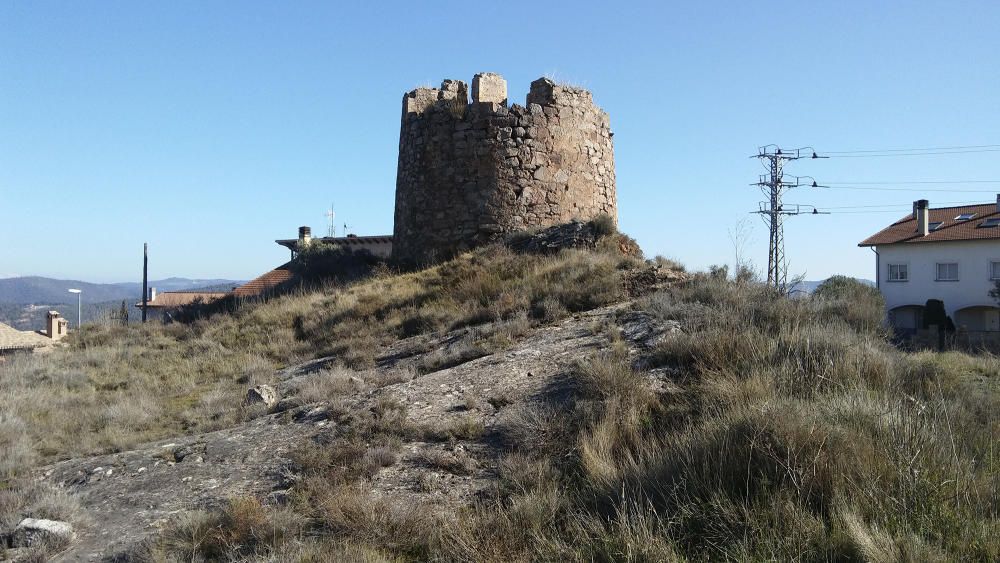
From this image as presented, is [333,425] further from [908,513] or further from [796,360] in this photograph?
[908,513]

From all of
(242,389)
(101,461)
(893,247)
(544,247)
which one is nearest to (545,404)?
(101,461)

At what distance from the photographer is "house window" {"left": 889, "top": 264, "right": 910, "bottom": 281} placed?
32812mm

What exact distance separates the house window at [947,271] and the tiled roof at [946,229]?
131 centimetres

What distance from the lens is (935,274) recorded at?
3152 cm

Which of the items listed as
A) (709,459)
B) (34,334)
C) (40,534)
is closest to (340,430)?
(40,534)

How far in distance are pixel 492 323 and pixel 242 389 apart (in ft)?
11.4

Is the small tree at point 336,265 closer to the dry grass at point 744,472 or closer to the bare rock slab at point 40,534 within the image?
the bare rock slab at point 40,534

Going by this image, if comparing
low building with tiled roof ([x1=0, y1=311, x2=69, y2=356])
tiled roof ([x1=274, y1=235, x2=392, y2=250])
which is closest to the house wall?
tiled roof ([x1=274, y1=235, x2=392, y2=250])

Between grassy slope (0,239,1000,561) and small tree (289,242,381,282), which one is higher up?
small tree (289,242,381,282)

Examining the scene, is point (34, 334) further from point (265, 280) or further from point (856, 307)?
point (856, 307)

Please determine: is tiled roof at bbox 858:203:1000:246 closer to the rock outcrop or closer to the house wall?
the house wall

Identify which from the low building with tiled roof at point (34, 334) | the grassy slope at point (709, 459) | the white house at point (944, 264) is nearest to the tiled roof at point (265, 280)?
the low building with tiled roof at point (34, 334)

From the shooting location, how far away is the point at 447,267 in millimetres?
12555

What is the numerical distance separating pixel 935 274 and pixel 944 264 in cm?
59
